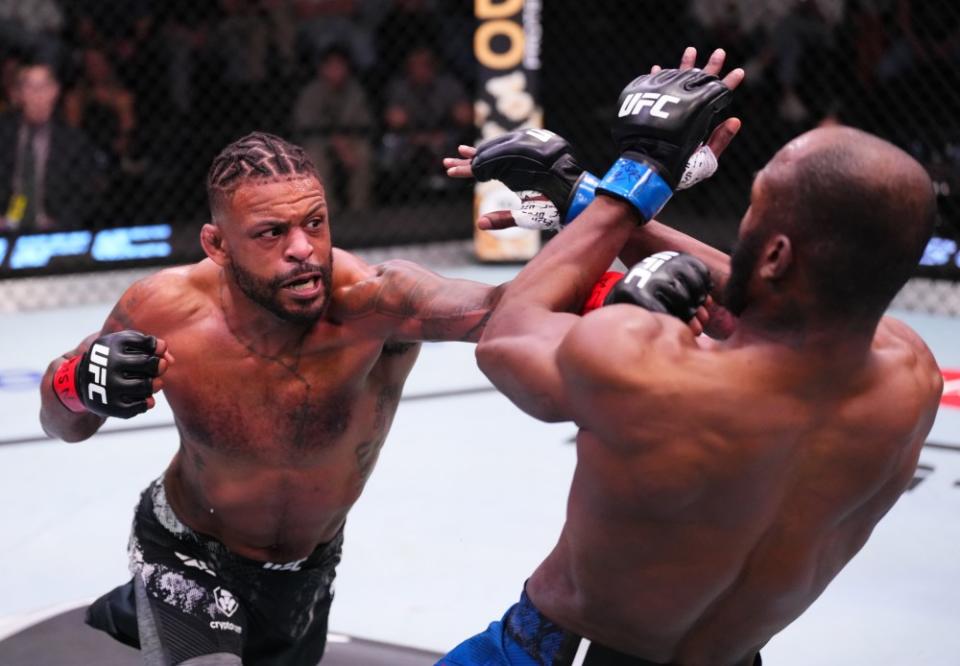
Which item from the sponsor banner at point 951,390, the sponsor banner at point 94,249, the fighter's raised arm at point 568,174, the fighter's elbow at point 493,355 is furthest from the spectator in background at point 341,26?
the fighter's elbow at point 493,355

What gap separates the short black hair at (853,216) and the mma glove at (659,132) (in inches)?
9.8

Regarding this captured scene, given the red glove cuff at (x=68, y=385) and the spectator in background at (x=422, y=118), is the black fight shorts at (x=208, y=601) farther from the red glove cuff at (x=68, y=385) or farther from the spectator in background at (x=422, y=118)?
the spectator in background at (x=422, y=118)

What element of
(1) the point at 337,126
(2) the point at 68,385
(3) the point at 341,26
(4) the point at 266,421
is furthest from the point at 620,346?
(3) the point at 341,26

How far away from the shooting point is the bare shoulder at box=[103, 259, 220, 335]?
2227 millimetres

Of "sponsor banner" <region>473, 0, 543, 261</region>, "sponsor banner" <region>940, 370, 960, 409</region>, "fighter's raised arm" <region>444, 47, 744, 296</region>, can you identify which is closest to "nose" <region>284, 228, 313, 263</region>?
"fighter's raised arm" <region>444, 47, 744, 296</region>

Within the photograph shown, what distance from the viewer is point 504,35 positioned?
5.93 metres

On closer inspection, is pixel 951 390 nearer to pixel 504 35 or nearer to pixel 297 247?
pixel 504 35

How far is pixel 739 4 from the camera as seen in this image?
6.73m

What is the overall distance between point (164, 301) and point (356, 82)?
433 cm

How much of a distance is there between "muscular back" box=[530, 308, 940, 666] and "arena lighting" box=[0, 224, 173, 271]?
4591 millimetres

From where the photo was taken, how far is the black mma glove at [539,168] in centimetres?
178

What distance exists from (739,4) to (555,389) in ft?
18.6

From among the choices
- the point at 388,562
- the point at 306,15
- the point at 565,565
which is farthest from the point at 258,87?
the point at 565,565

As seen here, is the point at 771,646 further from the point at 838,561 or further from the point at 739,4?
the point at 739,4
